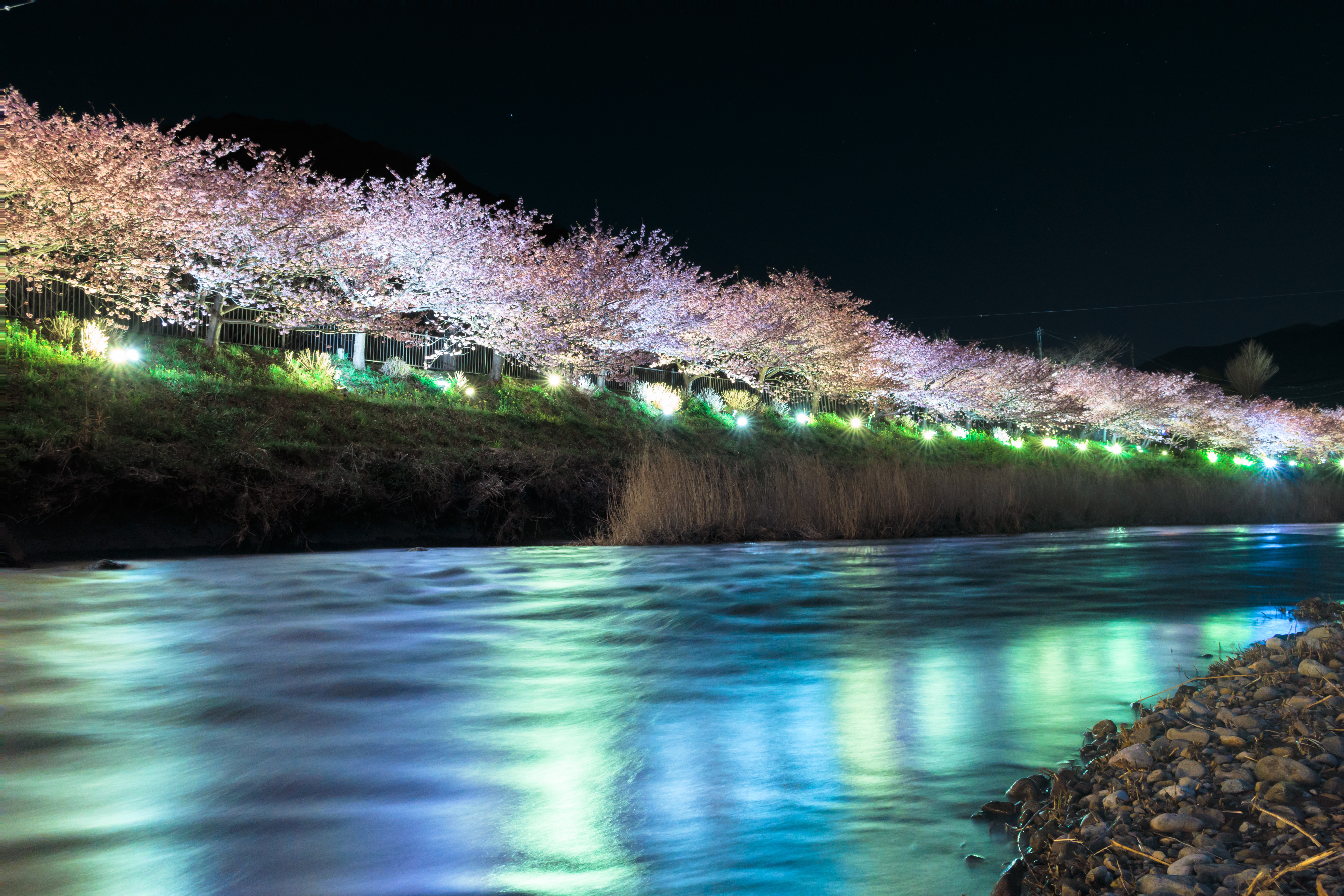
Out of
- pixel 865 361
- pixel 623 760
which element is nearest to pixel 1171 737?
pixel 623 760

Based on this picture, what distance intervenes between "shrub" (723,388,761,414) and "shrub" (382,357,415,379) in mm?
14816

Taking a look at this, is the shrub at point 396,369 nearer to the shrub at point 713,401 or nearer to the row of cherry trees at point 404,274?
the row of cherry trees at point 404,274

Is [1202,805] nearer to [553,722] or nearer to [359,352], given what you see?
[553,722]

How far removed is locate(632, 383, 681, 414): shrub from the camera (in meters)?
38.1

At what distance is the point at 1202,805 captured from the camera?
3.23 metres

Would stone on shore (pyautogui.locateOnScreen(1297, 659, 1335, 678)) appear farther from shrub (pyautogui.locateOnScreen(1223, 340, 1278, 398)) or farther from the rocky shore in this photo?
shrub (pyautogui.locateOnScreen(1223, 340, 1278, 398))

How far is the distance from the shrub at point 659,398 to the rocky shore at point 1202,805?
3343cm

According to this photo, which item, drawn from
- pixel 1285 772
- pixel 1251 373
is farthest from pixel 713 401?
pixel 1251 373

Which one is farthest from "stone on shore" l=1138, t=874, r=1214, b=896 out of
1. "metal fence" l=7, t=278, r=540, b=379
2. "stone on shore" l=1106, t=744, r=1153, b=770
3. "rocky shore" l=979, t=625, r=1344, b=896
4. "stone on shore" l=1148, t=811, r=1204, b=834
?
"metal fence" l=7, t=278, r=540, b=379

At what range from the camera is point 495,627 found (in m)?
9.44

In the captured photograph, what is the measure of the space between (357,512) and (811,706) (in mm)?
13937

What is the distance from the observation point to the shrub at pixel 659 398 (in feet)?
125

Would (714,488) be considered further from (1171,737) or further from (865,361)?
(865,361)

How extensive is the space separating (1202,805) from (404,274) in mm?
32934
